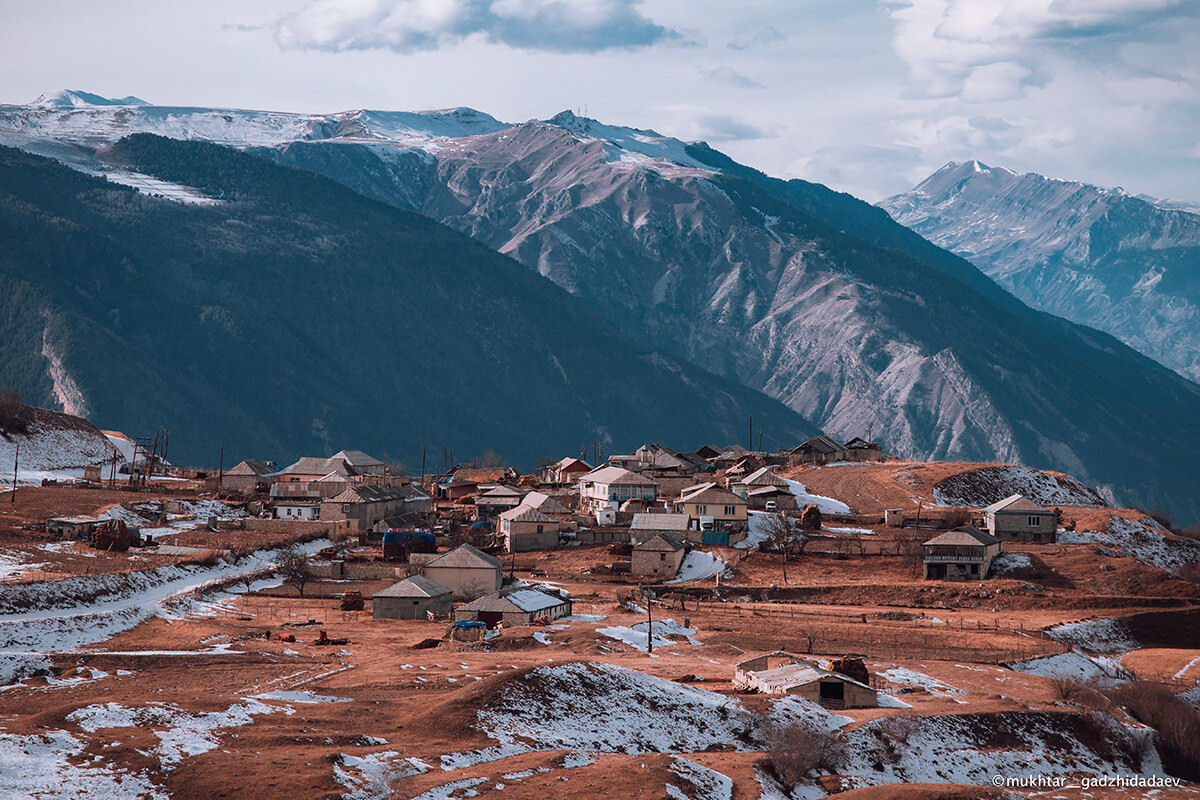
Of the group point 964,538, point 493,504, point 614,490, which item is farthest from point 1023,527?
point 493,504

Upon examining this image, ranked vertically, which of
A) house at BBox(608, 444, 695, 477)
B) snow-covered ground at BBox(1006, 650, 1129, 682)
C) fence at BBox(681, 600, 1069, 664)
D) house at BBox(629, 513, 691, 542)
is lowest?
snow-covered ground at BBox(1006, 650, 1129, 682)

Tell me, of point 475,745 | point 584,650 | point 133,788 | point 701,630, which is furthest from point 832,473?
point 133,788

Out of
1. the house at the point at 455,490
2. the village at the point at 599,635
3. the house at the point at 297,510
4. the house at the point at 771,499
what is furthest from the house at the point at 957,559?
the house at the point at 455,490

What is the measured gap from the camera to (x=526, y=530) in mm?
107812

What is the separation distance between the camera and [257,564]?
9719cm

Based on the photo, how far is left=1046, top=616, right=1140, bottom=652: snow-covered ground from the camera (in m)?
82.2

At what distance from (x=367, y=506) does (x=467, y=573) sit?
1105 inches

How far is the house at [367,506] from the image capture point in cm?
11419

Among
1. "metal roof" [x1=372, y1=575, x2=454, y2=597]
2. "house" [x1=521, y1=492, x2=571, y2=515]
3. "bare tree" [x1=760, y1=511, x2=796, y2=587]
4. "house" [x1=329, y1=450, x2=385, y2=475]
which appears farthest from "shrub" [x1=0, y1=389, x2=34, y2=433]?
"bare tree" [x1=760, y1=511, x2=796, y2=587]

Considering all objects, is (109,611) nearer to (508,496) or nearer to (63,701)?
(63,701)

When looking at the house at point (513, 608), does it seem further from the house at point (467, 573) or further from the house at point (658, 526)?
the house at point (658, 526)

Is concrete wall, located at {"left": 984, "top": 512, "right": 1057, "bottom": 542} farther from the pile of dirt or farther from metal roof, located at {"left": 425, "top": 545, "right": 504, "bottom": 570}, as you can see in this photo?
metal roof, located at {"left": 425, "top": 545, "right": 504, "bottom": 570}

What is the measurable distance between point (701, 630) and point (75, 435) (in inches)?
4009

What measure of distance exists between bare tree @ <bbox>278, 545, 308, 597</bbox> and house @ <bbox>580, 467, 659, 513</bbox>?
29.9 metres
